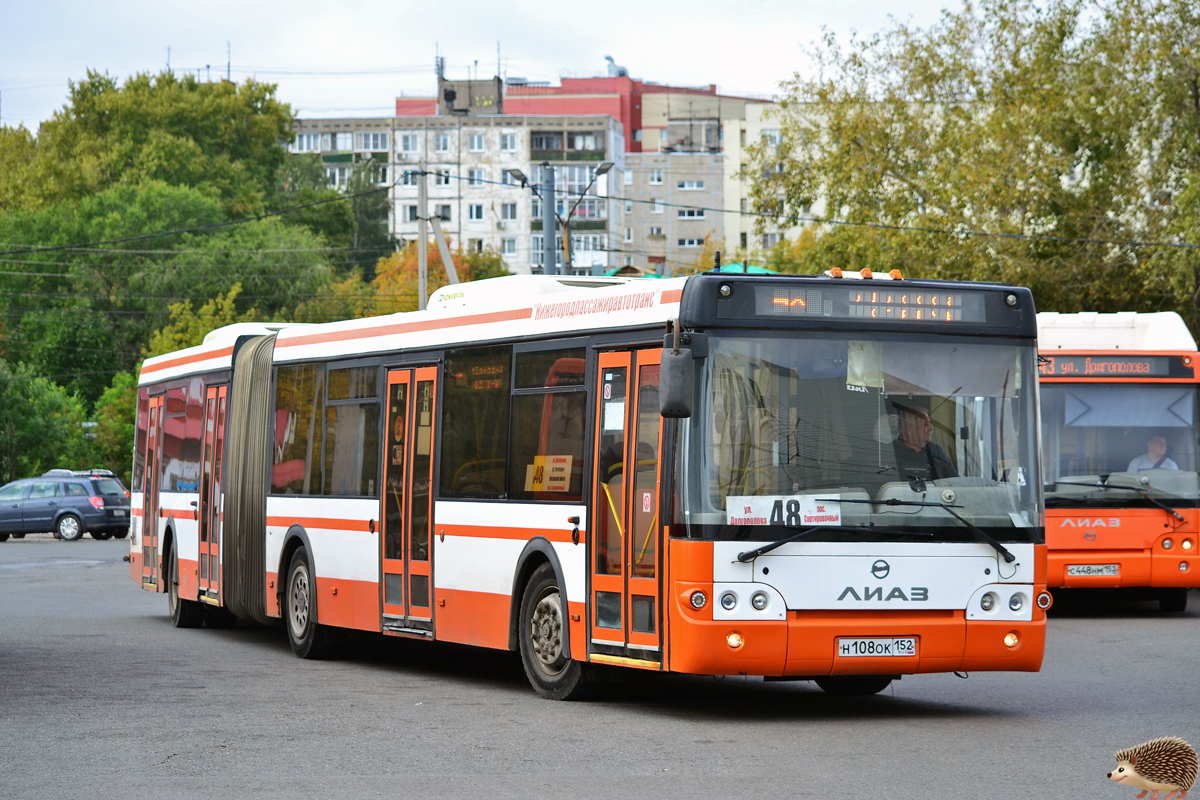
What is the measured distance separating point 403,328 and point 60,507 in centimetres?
3283

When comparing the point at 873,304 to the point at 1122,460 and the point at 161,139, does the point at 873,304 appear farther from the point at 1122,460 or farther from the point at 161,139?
the point at 161,139

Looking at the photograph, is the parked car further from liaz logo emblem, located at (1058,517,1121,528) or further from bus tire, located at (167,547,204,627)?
liaz logo emblem, located at (1058,517,1121,528)

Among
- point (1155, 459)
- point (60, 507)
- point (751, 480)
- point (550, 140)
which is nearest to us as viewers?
point (751, 480)

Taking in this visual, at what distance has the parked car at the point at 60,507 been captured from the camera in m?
45.5

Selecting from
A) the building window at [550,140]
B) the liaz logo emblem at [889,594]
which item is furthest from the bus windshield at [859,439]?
the building window at [550,140]

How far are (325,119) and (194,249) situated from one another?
54.2 m

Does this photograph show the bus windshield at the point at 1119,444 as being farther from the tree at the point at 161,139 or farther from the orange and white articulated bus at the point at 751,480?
the tree at the point at 161,139

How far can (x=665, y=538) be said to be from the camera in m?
11.2

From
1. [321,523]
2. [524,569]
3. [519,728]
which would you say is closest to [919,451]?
[519,728]

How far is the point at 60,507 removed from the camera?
45.7 m

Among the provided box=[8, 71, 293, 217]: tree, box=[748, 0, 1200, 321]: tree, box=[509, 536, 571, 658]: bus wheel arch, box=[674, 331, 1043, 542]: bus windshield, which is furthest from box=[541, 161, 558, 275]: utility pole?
box=[8, 71, 293, 217]: tree

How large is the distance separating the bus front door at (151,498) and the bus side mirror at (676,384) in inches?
482

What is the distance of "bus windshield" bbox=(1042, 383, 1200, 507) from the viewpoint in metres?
20.7

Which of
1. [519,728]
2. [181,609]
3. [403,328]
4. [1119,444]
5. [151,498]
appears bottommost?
[519,728]
